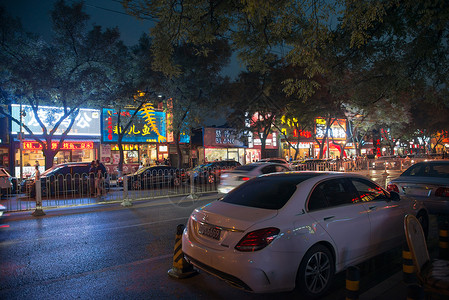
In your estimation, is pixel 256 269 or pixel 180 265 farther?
pixel 180 265

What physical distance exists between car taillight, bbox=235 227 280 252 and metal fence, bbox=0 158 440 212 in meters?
9.65

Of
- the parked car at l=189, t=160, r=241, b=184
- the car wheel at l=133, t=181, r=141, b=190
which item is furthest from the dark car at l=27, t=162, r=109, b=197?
the parked car at l=189, t=160, r=241, b=184

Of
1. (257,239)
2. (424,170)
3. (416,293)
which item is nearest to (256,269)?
(257,239)

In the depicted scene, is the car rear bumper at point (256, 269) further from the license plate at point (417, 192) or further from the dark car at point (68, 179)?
the dark car at point (68, 179)

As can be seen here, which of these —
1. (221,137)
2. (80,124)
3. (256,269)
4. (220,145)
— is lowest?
(256,269)

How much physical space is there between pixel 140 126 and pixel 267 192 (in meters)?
24.1

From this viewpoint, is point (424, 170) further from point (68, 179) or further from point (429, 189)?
point (68, 179)

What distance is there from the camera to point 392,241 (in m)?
5.23

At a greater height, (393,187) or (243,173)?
(243,173)

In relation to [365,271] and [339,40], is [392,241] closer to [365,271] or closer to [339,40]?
[365,271]

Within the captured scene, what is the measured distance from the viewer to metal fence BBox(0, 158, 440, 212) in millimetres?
13320

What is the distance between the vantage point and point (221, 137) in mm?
31594

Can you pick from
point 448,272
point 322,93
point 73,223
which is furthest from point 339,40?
point 322,93

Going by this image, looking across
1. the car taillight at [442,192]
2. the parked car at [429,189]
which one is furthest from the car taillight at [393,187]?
the car taillight at [442,192]
